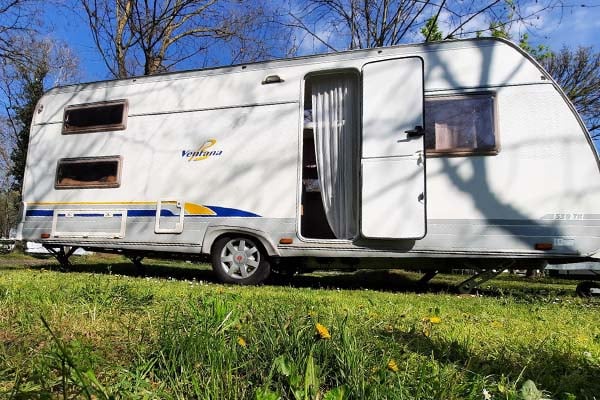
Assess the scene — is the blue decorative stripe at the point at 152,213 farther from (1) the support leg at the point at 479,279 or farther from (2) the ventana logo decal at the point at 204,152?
(1) the support leg at the point at 479,279

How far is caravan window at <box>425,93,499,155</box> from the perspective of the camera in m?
5.67

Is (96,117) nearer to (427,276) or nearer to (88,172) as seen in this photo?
(88,172)

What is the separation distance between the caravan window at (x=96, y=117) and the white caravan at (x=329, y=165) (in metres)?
0.03

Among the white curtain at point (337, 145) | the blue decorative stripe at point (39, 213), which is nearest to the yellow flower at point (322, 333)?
the white curtain at point (337, 145)

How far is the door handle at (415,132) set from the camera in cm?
581

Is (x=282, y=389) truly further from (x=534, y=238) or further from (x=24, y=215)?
(x=24, y=215)

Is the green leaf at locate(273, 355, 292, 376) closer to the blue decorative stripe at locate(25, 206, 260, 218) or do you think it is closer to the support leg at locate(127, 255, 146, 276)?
the blue decorative stripe at locate(25, 206, 260, 218)

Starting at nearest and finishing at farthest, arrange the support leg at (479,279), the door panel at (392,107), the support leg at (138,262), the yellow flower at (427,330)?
1. the yellow flower at (427,330)
2. the door panel at (392,107)
3. the support leg at (479,279)
4. the support leg at (138,262)

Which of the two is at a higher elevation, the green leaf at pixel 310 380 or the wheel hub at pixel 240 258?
the wheel hub at pixel 240 258

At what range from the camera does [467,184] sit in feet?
18.5

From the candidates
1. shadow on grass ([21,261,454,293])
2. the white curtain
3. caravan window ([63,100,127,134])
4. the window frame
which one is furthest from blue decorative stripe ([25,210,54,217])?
the window frame

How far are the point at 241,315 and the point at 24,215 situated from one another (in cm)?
669

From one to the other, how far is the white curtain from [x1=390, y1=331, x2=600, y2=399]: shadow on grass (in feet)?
12.3

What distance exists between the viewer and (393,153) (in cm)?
592
